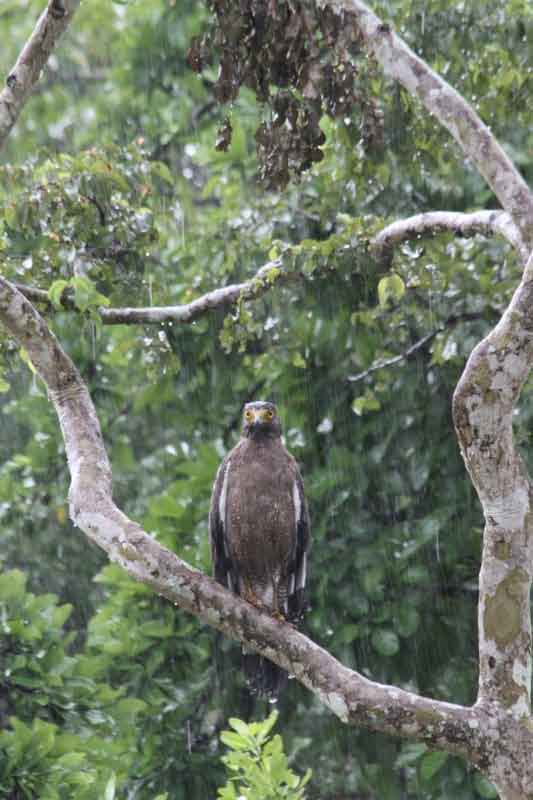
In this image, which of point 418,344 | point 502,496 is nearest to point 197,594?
point 502,496

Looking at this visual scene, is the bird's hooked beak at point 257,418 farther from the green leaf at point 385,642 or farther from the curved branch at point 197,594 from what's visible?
the green leaf at point 385,642

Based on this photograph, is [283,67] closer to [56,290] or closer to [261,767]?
[56,290]

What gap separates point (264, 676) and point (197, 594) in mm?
1354

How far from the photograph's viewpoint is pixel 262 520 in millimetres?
5500

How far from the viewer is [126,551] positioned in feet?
13.0

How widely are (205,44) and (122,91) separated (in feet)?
15.5

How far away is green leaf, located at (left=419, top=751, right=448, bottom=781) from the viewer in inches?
236

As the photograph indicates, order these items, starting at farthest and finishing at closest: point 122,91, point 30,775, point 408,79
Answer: point 122,91, point 30,775, point 408,79

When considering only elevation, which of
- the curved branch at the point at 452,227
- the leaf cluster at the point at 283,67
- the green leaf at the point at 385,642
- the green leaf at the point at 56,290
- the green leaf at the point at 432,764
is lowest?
the green leaf at the point at 432,764

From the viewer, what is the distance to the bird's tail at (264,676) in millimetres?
5141

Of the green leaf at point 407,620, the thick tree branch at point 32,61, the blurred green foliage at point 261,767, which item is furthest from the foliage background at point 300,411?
the blurred green foliage at point 261,767

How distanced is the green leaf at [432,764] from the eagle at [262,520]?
1.07m

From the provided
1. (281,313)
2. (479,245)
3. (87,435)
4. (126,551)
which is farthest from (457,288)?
(126,551)

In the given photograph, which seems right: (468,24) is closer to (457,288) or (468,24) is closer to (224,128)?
(457,288)
